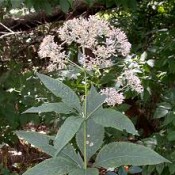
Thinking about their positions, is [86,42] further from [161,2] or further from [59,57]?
[161,2]

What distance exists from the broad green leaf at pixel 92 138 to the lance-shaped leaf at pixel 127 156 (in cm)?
5

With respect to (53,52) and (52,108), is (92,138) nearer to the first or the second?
(52,108)

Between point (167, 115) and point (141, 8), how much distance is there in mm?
2101

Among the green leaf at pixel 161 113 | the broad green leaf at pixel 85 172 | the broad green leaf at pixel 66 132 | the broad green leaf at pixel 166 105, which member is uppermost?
the broad green leaf at pixel 66 132

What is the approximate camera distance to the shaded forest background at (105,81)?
248cm

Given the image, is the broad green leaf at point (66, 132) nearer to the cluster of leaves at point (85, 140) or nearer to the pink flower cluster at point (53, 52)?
the cluster of leaves at point (85, 140)

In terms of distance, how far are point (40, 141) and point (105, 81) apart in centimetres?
116

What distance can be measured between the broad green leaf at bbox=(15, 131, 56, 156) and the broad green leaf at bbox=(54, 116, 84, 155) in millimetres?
106

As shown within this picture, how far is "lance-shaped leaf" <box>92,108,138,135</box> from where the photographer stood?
138cm

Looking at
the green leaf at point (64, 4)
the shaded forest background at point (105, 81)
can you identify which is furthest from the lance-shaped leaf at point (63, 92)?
the green leaf at point (64, 4)

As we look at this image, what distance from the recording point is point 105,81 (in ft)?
8.41

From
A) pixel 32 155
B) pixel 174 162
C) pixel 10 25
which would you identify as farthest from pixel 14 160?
pixel 174 162

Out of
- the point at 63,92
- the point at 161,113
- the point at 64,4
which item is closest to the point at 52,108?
the point at 63,92

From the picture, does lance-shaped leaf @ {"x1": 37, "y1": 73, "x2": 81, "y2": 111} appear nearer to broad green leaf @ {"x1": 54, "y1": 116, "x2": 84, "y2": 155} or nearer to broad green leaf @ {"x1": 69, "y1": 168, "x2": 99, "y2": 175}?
broad green leaf @ {"x1": 54, "y1": 116, "x2": 84, "y2": 155}
